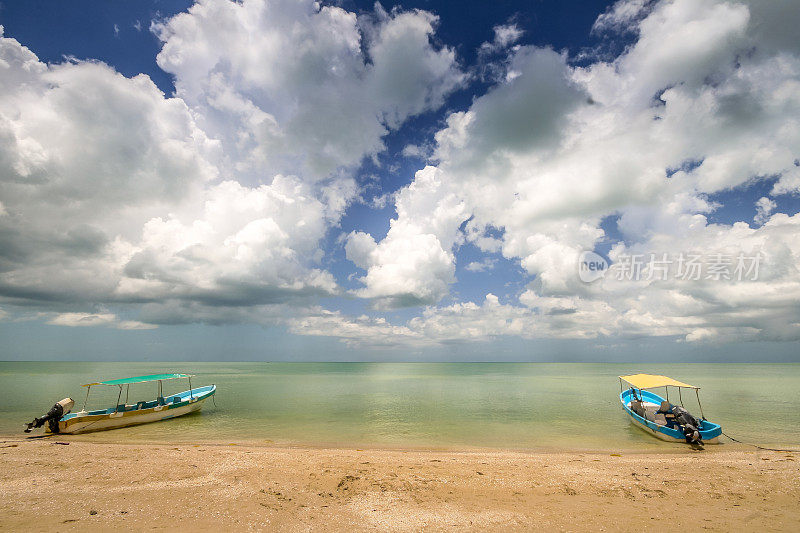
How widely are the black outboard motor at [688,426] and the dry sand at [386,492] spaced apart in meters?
3.96

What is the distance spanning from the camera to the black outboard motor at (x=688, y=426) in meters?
22.1

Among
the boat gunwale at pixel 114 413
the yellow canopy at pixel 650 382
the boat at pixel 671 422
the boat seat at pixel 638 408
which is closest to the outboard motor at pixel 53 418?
the boat gunwale at pixel 114 413

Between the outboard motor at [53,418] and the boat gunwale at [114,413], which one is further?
the boat gunwale at [114,413]

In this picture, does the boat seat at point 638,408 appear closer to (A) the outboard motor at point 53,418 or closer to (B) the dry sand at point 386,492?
(B) the dry sand at point 386,492

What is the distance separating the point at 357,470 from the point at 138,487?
807cm

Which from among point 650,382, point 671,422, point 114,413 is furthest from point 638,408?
point 114,413

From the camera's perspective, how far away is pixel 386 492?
12578 millimetres

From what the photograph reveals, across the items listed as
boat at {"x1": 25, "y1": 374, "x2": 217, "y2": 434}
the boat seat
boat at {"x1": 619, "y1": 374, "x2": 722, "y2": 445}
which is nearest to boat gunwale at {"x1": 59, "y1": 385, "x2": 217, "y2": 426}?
boat at {"x1": 25, "y1": 374, "x2": 217, "y2": 434}

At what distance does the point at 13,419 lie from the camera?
3148cm

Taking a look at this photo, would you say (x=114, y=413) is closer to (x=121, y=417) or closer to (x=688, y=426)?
(x=121, y=417)

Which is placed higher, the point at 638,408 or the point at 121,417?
the point at 638,408

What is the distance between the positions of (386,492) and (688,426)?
2149cm

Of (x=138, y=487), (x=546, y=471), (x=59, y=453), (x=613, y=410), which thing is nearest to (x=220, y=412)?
(x=59, y=453)

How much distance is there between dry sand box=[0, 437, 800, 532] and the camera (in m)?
10.2
